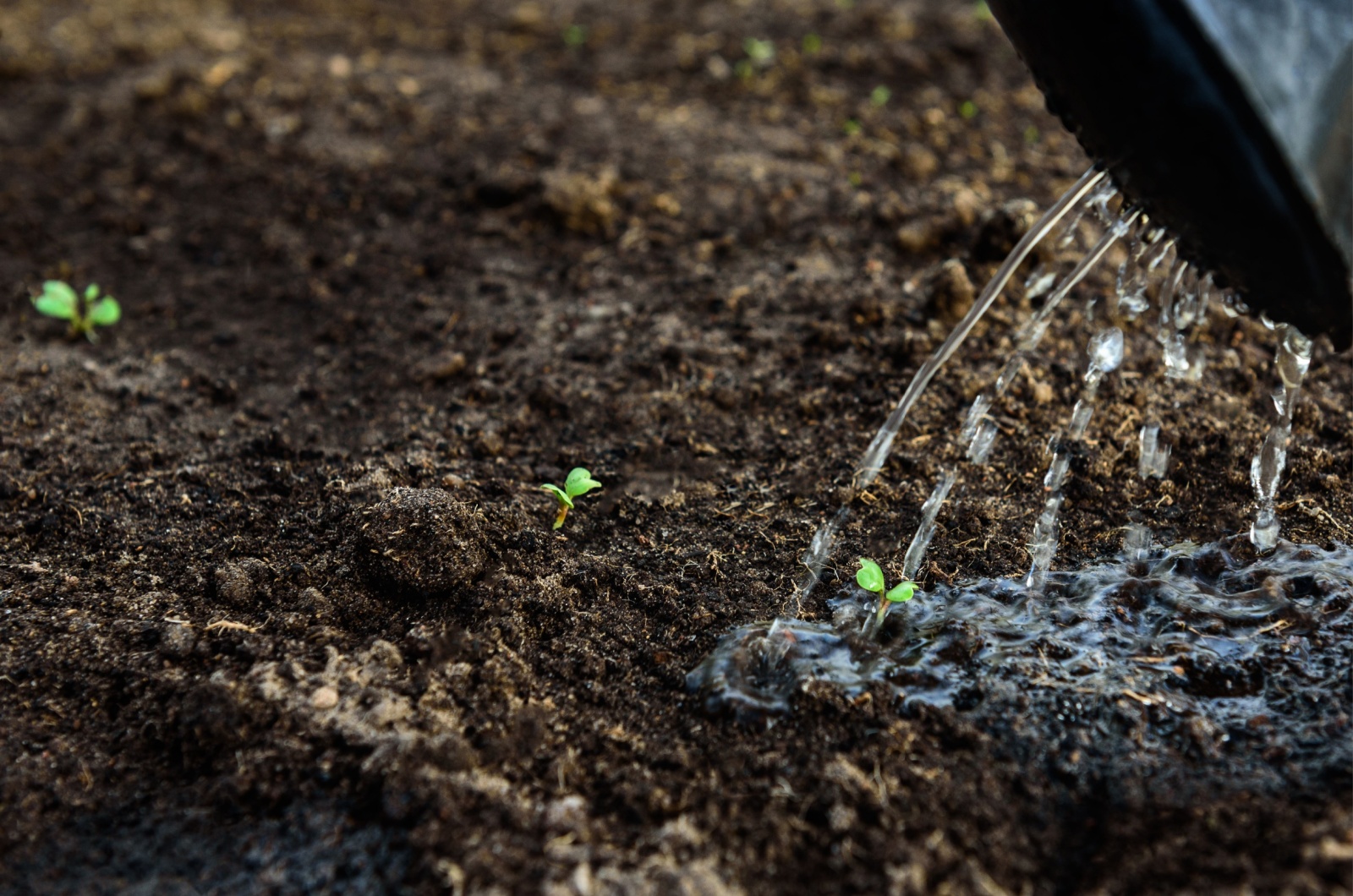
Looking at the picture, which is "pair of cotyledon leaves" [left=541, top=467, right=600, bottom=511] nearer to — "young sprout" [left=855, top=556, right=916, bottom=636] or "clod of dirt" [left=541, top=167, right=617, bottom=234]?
"young sprout" [left=855, top=556, right=916, bottom=636]

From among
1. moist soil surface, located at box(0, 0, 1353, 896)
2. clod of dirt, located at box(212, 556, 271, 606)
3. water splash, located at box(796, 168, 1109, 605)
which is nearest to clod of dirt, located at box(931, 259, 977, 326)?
moist soil surface, located at box(0, 0, 1353, 896)

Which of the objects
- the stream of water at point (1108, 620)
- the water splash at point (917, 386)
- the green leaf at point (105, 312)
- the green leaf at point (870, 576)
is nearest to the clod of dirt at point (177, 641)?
the stream of water at point (1108, 620)

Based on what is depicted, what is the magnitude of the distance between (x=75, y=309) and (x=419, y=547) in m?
1.82

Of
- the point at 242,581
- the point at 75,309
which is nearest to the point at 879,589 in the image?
the point at 242,581

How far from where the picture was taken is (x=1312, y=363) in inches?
112

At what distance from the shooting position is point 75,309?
317cm

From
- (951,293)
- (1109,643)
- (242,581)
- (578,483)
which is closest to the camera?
(1109,643)

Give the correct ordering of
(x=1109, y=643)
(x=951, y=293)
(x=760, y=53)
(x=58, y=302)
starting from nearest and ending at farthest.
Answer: (x=1109, y=643), (x=951, y=293), (x=58, y=302), (x=760, y=53)

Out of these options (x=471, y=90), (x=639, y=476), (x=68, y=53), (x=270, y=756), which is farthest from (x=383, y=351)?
(x=68, y=53)

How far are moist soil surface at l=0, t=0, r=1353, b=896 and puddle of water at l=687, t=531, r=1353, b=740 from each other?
3 centimetres

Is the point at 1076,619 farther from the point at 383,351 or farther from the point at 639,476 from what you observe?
the point at 383,351

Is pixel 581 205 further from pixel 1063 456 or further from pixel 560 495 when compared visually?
pixel 1063 456

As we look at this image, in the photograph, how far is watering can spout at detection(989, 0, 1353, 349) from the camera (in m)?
1.35

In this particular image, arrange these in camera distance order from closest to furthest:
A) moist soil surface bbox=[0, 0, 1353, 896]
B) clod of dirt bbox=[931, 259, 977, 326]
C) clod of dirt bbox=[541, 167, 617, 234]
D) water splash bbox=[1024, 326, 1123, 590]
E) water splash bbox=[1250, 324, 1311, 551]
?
1. moist soil surface bbox=[0, 0, 1353, 896]
2. water splash bbox=[1250, 324, 1311, 551]
3. water splash bbox=[1024, 326, 1123, 590]
4. clod of dirt bbox=[931, 259, 977, 326]
5. clod of dirt bbox=[541, 167, 617, 234]
